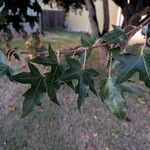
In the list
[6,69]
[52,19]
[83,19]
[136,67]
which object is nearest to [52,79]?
[6,69]

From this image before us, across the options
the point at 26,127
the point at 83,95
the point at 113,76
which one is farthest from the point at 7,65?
the point at 26,127

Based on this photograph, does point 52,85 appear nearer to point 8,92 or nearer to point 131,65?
point 131,65

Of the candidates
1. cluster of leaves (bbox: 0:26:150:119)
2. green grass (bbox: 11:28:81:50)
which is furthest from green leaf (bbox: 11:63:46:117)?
green grass (bbox: 11:28:81:50)

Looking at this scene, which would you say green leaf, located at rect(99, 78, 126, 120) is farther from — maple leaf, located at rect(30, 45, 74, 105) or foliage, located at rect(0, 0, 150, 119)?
maple leaf, located at rect(30, 45, 74, 105)

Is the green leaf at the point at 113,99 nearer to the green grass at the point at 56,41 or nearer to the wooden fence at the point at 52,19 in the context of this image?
the green grass at the point at 56,41

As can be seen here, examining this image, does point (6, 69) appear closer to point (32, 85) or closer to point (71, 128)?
point (32, 85)

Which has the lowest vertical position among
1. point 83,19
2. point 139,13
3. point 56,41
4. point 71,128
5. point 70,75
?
point 83,19

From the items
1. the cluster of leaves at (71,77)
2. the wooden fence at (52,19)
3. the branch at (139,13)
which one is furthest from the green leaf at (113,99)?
the wooden fence at (52,19)

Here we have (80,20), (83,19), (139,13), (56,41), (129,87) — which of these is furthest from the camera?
(80,20)
